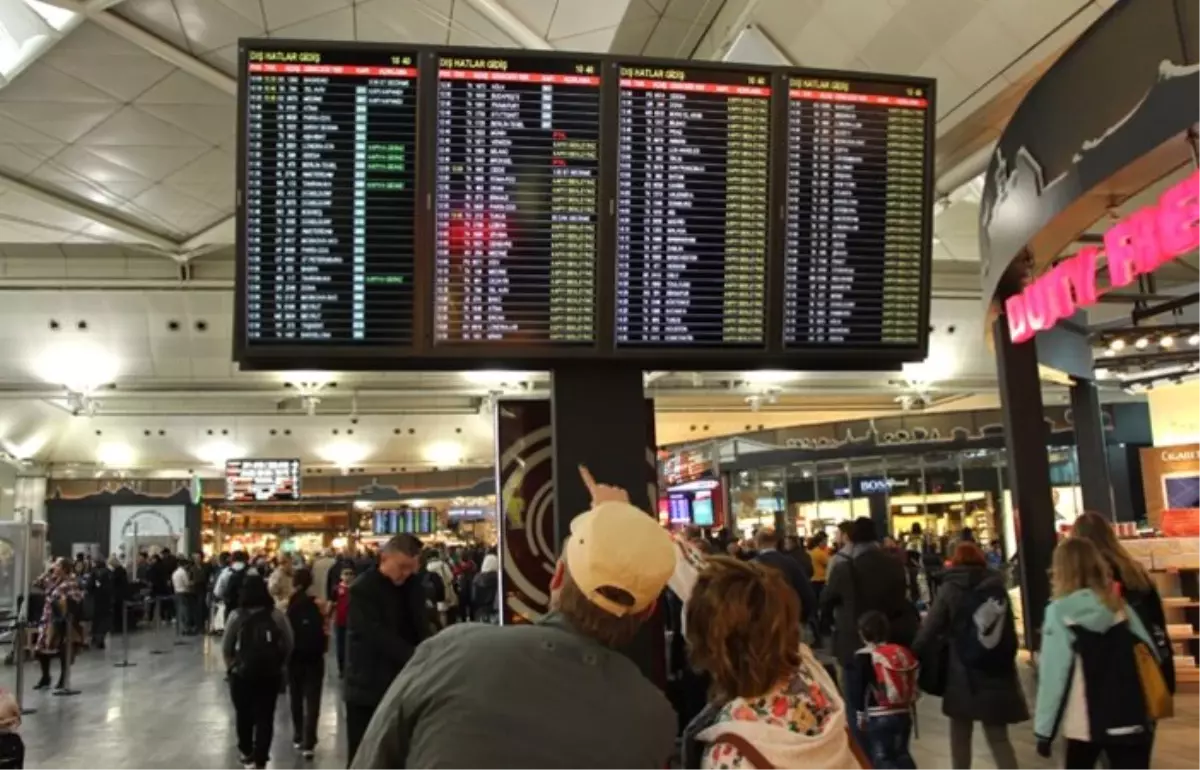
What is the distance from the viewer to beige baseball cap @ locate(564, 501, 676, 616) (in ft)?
5.09

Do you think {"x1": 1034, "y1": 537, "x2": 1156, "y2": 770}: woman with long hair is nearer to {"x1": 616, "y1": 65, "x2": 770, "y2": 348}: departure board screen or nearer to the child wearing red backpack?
the child wearing red backpack

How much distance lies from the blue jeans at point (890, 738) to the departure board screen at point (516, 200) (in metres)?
2.77

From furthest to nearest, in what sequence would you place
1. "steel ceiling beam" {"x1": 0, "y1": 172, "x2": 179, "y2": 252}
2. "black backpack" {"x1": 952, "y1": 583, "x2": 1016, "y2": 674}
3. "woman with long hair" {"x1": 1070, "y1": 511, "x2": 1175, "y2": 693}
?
"steel ceiling beam" {"x1": 0, "y1": 172, "x2": 179, "y2": 252}, "black backpack" {"x1": 952, "y1": 583, "x2": 1016, "y2": 674}, "woman with long hair" {"x1": 1070, "y1": 511, "x2": 1175, "y2": 693}

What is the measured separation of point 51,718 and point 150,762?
321 cm

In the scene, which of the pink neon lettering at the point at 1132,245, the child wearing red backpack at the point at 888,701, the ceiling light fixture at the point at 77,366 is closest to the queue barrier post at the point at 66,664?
the ceiling light fixture at the point at 77,366

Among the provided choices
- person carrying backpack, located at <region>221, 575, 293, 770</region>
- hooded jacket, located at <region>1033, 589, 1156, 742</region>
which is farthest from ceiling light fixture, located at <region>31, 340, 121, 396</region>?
hooded jacket, located at <region>1033, 589, 1156, 742</region>

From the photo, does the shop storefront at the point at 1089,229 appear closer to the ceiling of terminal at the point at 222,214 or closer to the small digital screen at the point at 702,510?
the ceiling of terminal at the point at 222,214

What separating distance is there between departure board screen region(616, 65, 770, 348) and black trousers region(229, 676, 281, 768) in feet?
16.3

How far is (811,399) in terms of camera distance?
89.0 feet

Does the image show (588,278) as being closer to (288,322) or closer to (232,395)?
(288,322)

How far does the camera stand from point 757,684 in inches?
78.6

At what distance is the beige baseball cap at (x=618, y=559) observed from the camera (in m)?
1.55

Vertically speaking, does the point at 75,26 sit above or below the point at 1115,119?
above

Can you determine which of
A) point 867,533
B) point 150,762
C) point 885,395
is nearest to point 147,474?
point 885,395
